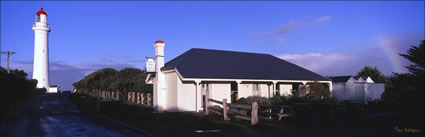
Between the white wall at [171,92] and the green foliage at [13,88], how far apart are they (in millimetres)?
11089

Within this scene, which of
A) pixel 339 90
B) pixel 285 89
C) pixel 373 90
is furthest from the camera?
pixel 339 90

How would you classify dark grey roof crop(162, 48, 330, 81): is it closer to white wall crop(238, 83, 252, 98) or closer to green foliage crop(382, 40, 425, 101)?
white wall crop(238, 83, 252, 98)

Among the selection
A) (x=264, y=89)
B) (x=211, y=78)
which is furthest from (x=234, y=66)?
(x=211, y=78)

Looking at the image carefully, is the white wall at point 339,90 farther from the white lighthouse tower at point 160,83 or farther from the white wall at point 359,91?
the white lighthouse tower at point 160,83

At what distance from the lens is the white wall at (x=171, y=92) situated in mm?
20562

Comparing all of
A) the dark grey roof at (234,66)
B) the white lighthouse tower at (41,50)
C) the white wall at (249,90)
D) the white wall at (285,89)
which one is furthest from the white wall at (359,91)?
the white lighthouse tower at (41,50)

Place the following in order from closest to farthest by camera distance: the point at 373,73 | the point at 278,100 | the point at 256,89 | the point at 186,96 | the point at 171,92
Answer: the point at 278,100, the point at 186,96, the point at 171,92, the point at 256,89, the point at 373,73

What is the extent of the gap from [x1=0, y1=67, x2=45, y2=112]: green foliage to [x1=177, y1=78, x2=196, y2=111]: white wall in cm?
1206

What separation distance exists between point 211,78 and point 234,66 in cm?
390

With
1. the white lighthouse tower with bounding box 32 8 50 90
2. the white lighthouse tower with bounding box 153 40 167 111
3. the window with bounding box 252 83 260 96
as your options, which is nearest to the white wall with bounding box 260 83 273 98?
the window with bounding box 252 83 260 96

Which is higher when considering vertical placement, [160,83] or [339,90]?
[160,83]

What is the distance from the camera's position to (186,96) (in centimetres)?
2080

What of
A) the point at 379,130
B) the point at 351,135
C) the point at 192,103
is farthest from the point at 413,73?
the point at 192,103

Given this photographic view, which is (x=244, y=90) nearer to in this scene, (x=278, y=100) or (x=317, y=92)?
(x=278, y=100)
